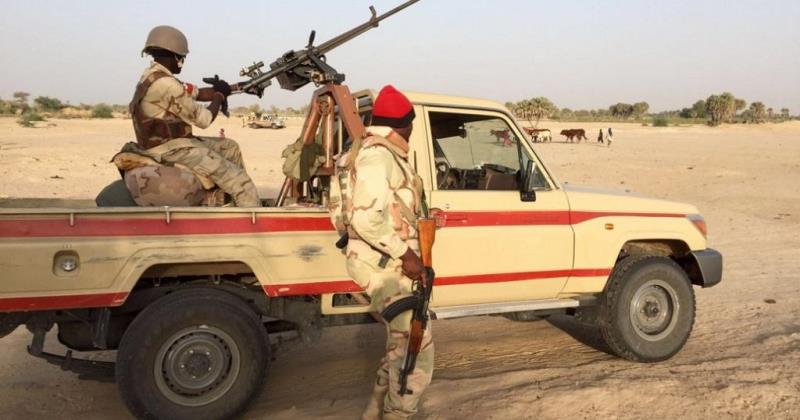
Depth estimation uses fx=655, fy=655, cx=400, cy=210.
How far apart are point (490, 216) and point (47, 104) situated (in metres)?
58.0

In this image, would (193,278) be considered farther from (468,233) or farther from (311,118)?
(468,233)

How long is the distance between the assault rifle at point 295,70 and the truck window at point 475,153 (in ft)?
3.24

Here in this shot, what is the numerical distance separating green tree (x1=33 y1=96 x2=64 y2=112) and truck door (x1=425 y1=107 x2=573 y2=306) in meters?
56.3

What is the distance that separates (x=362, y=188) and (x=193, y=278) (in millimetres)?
1621

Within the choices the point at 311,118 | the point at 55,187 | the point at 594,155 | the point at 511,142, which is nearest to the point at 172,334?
the point at 311,118

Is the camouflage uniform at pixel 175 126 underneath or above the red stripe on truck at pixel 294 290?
above

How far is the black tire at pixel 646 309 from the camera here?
207 inches

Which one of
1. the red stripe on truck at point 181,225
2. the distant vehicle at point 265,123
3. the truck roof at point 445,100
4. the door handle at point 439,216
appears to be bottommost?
the red stripe on truck at point 181,225

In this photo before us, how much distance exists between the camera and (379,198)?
3307 millimetres

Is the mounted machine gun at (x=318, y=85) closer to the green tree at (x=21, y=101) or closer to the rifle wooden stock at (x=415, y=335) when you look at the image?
the rifle wooden stock at (x=415, y=335)

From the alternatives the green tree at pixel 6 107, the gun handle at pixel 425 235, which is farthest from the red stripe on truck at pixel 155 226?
the green tree at pixel 6 107

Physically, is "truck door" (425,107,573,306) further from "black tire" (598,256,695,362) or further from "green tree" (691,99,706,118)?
"green tree" (691,99,706,118)

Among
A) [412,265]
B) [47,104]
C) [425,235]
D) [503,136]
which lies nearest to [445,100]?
[503,136]

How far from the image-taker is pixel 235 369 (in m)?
4.12
